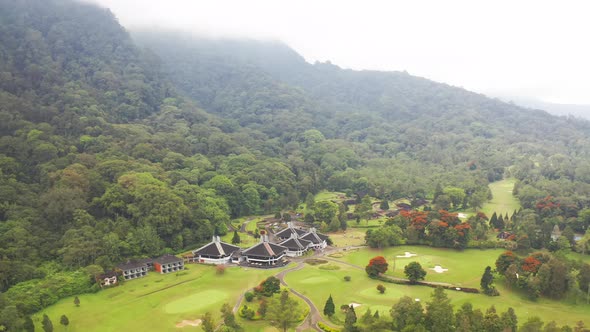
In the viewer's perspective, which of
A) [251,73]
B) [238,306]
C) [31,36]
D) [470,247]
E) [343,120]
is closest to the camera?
[238,306]

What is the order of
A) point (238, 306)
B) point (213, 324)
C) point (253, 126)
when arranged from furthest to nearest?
1. point (253, 126)
2. point (238, 306)
3. point (213, 324)

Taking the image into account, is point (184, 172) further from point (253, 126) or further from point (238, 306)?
point (253, 126)

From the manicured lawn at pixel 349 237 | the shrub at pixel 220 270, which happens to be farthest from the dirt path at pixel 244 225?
the shrub at pixel 220 270

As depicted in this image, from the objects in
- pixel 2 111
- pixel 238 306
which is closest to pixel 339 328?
pixel 238 306

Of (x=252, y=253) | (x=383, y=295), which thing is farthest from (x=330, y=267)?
(x=252, y=253)

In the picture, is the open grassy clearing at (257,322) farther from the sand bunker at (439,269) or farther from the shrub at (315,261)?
the sand bunker at (439,269)

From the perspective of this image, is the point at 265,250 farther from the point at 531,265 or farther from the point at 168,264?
the point at 531,265
